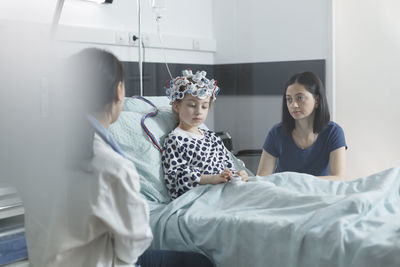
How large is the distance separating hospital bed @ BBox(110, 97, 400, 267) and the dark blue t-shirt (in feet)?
1.44

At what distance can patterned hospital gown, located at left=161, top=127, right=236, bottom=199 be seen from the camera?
2027mm

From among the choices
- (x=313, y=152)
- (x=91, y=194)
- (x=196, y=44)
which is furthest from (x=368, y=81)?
(x=91, y=194)

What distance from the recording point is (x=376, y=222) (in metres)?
1.49

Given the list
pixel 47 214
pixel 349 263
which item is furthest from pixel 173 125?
pixel 47 214

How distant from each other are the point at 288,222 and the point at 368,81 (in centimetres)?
219

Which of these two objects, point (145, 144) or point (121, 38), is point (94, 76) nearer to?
point (145, 144)

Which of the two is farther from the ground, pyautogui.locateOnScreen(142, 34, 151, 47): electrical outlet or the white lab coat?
pyautogui.locateOnScreen(142, 34, 151, 47): electrical outlet

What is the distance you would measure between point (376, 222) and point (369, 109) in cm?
209

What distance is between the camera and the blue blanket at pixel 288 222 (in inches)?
55.1

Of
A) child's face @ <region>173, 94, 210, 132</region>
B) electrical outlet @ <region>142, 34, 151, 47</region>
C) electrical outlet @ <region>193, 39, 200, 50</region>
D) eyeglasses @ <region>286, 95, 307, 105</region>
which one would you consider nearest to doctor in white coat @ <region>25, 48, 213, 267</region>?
child's face @ <region>173, 94, 210, 132</region>

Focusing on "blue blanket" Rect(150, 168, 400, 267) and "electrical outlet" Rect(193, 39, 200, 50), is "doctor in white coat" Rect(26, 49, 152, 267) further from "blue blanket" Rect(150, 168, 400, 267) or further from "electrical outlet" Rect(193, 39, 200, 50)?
"electrical outlet" Rect(193, 39, 200, 50)

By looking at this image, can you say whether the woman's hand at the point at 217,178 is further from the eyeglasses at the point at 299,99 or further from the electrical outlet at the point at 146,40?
the electrical outlet at the point at 146,40

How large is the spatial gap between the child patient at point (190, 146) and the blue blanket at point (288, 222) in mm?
96

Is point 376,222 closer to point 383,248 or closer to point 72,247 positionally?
point 383,248
